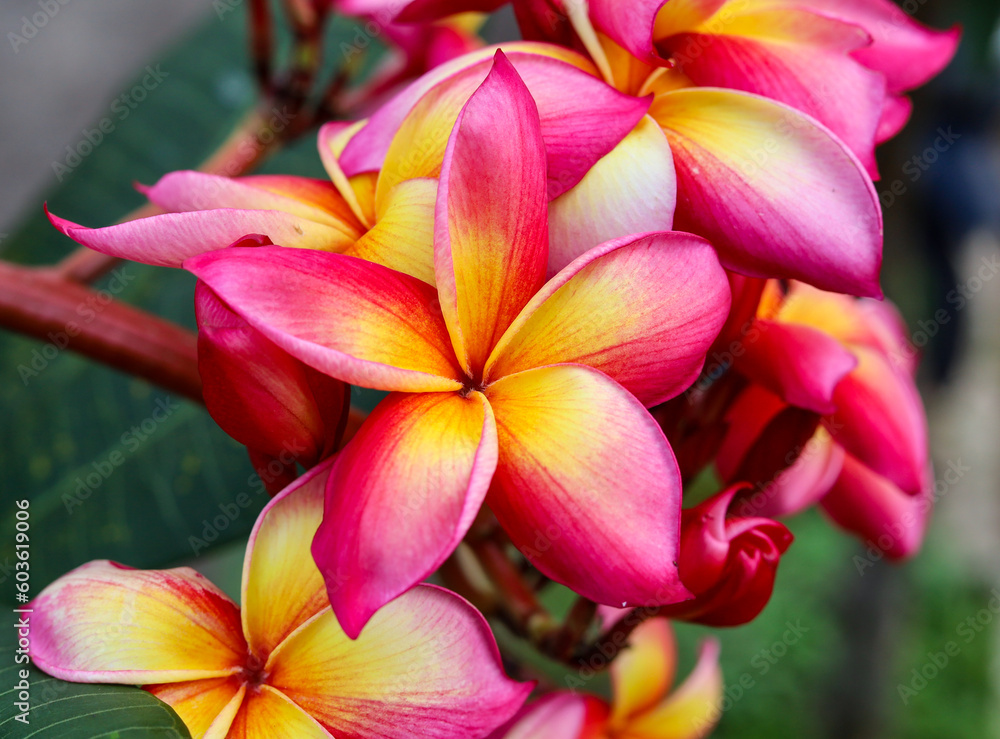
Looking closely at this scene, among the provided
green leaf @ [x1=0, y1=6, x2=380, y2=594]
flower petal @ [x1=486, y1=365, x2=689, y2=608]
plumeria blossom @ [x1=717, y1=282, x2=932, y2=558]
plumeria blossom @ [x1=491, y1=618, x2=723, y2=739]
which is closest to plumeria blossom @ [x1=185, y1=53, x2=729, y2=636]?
flower petal @ [x1=486, y1=365, x2=689, y2=608]

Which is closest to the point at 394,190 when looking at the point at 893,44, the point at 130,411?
the point at 893,44

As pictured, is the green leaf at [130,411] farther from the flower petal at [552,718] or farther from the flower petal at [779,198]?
the flower petal at [779,198]

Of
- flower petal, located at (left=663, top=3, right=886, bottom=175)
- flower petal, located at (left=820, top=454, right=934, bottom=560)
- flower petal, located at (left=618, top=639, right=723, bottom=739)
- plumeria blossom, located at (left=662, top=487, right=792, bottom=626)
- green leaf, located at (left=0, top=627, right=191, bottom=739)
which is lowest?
flower petal, located at (left=618, top=639, right=723, bottom=739)

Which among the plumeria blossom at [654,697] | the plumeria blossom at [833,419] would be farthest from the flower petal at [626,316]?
the plumeria blossom at [654,697]

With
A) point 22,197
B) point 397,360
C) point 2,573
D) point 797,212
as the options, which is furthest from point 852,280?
point 22,197

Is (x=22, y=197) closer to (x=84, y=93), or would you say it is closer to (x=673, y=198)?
(x=84, y=93)

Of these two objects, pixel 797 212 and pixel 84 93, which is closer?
pixel 797 212

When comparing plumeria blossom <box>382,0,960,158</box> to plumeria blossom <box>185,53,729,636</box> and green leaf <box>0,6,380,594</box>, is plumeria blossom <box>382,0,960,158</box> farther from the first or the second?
green leaf <box>0,6,380,594</box>
